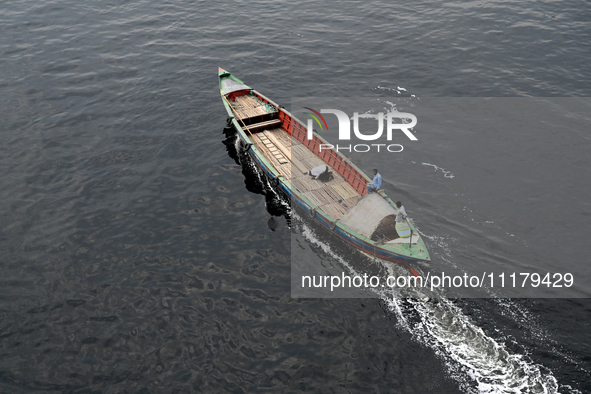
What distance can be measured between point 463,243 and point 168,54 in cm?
3471

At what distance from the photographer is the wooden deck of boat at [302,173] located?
25634 mm

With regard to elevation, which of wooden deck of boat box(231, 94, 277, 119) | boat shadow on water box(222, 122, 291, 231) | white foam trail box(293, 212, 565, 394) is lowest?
white foam trail box(293, 212, 565, 394)

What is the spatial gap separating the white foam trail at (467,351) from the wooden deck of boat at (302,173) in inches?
253

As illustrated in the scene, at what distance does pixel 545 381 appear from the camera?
17.2 metres

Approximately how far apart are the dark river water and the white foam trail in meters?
0.08

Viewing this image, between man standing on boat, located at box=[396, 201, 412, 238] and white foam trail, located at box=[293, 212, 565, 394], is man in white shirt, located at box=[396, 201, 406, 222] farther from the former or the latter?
white foam trail, located at box=[293, 212, 565, 394]

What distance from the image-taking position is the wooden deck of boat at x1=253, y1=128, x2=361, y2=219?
25.6 meters

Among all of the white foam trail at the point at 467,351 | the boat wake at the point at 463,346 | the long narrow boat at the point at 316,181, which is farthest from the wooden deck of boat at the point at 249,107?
the white foam trail at the point at 467,351

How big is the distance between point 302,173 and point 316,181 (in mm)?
1273

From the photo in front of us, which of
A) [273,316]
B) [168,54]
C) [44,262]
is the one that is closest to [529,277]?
[273,316]

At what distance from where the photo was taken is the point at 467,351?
18359 millimetres

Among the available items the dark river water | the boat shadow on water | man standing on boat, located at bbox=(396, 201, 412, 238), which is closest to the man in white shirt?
man standing on boat, located at bbox=(396, 201, 412, 238)

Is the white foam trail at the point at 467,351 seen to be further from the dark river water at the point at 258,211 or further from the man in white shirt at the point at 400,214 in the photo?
the man in white shirt at the point at 400,214

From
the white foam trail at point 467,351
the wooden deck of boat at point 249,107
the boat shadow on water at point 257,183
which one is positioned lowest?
the white foam trail at point 467,351
